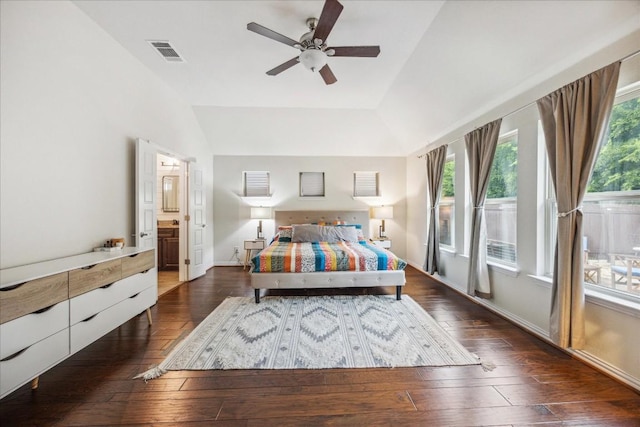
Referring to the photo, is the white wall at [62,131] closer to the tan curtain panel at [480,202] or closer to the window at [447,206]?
the tan curtain panel at [480,202]

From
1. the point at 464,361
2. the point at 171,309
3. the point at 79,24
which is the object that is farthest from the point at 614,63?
the point at 171,309

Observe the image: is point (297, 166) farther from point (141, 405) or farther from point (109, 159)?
point (141, 405)

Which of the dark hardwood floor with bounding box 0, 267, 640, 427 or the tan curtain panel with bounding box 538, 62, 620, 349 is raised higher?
the tan curtain panel with bounding box 538, 62, 620, 349

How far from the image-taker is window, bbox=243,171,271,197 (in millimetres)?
5957

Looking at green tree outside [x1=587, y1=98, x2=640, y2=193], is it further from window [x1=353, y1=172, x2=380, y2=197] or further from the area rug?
window [x1=353, y1=172, x2=380, y2=197]

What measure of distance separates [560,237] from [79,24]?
4863 millimetres

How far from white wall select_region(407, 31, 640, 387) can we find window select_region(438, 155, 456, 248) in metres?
0.26

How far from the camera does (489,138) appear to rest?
309 cm

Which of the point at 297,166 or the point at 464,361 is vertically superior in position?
the point at 297,166

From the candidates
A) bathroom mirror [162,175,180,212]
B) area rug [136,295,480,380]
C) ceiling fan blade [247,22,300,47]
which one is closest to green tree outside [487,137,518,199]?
area rug [136,295,480,380]

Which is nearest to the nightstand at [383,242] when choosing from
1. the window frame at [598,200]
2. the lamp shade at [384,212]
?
the lamp shade at [384,212]

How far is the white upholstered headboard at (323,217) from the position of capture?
18.9ft

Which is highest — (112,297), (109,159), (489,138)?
(489,138)

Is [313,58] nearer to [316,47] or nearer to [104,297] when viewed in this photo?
[316,47]
